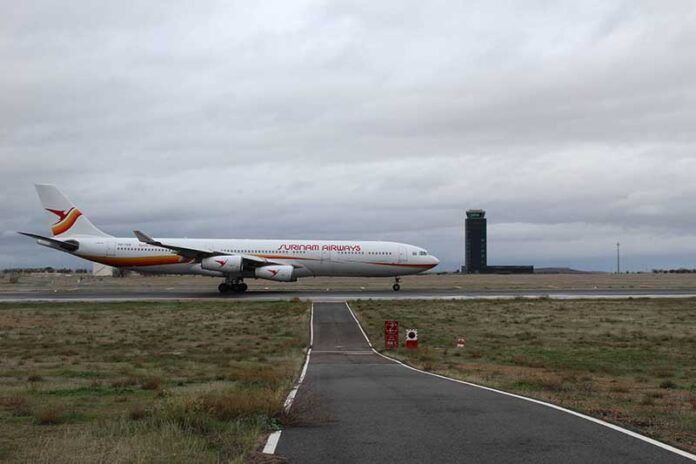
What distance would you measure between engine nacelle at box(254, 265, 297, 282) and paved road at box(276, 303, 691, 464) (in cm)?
3743

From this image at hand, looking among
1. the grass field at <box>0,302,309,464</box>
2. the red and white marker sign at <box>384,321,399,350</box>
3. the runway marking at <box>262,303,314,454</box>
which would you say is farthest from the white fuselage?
the runway marking at <box>262,303,314,454</box>

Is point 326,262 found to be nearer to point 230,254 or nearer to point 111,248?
point 230,254

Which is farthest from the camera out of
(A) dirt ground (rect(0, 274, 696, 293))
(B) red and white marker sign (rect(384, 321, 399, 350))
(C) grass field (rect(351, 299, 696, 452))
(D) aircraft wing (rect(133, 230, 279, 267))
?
(A) dirt ground (rect(0, 274, 696, 293))

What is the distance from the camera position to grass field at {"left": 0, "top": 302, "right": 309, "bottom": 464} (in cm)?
838

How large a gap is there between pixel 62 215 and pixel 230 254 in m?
14.6

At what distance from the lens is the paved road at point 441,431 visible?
7.86 metres

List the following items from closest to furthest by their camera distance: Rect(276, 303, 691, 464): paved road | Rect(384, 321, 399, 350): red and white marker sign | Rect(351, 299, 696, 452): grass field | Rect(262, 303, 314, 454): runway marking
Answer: Rect(276, 303, 691, 464): paved road, Rect(262, 303, 314, 454): runway marking, Rect(351, 299, 696, 452): grass field, Rect(384, 321, 399, 350): red and white marker sign

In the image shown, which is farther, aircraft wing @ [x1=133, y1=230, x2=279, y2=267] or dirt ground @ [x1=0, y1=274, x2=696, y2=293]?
dirt ground @ [x1=0, y1=274, x2=696, y2=293]

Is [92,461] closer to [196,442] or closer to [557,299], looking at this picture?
[196,442]

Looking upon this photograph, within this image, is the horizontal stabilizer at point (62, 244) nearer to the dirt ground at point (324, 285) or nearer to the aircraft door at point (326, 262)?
the dirt ground at point (324, 285)

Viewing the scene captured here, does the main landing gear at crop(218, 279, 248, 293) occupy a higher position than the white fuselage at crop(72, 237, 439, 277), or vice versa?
the white fuselage at crop(72, 237, 439, 277)

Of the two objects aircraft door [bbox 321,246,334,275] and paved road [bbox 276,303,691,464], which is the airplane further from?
paved road [bbox 276,303,691,464]

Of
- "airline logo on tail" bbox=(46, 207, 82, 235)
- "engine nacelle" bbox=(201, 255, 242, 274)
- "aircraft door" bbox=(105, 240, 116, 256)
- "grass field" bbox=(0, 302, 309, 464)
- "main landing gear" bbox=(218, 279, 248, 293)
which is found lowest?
"grass field" bbox=(0, 302, 309, 464)

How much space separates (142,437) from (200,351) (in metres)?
16.5
